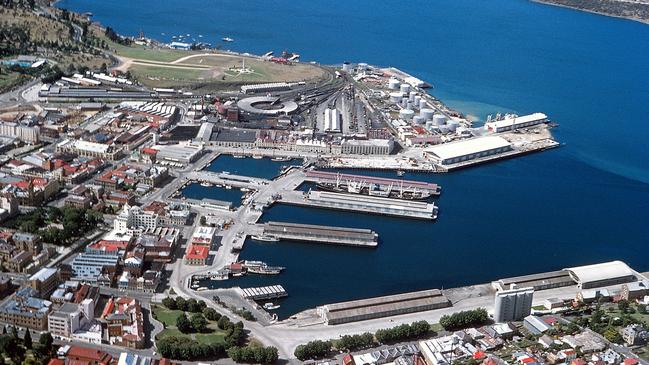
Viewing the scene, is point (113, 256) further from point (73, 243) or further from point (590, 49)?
point (590, 49)

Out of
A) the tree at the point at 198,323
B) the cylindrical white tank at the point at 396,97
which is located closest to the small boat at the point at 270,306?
the tree at the point at 198,323

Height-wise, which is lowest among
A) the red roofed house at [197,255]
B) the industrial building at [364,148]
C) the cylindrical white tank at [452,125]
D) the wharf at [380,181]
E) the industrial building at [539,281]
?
the red roofed house at [197,255]

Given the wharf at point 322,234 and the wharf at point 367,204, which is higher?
the wharf at point 367,204

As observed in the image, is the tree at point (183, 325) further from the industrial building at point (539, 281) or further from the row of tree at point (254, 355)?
the industrial building at point (539, 281)

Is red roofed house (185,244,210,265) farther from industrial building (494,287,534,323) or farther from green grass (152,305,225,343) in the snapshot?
industrial building (494,287,534,323)

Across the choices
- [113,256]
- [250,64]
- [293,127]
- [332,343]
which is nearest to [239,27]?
[250,64]

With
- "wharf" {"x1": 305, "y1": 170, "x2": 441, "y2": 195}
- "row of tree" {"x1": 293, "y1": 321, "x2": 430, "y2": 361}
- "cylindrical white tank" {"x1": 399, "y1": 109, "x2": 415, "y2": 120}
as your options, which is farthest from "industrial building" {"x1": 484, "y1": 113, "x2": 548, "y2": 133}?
"row of tree" {"x1": 293, "y1": 321, "x2": 430, "y2": 361}
